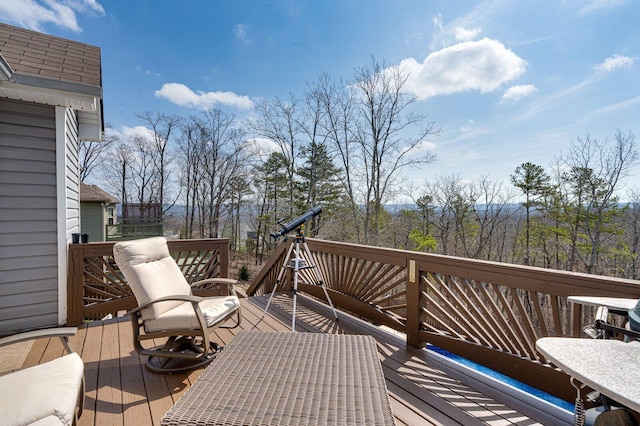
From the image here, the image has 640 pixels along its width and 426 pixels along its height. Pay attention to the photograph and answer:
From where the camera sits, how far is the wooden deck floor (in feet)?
6.12

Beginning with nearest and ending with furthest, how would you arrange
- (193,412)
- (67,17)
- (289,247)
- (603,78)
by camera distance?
1. (193,412)
2. (289,247)
3. (67,17)
4. (603,78)

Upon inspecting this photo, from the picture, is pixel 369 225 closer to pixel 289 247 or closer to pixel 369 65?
pixel 369 65

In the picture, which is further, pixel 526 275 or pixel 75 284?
pixel 75 284

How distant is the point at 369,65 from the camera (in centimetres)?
1288

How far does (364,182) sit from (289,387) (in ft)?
43.2

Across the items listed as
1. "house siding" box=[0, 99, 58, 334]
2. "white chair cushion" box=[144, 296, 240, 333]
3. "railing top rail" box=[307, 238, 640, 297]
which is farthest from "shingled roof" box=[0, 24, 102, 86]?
"railing top rail" box=[307, 238, 640, 297]

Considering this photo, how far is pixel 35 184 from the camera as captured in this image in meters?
3.24

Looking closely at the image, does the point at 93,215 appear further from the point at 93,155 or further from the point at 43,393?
the point at 43,393

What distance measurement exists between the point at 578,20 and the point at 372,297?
29.3ft

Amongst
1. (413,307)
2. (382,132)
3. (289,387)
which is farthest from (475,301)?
(382,132)

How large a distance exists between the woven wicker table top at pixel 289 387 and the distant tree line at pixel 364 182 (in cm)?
1238

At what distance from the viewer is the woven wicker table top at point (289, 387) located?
1164 mm

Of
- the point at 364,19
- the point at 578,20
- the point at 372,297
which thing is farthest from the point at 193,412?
the point at 578,20

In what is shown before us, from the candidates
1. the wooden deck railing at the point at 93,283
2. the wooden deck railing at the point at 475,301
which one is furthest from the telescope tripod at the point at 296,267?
the wooden deck railing at the point at 93,283
